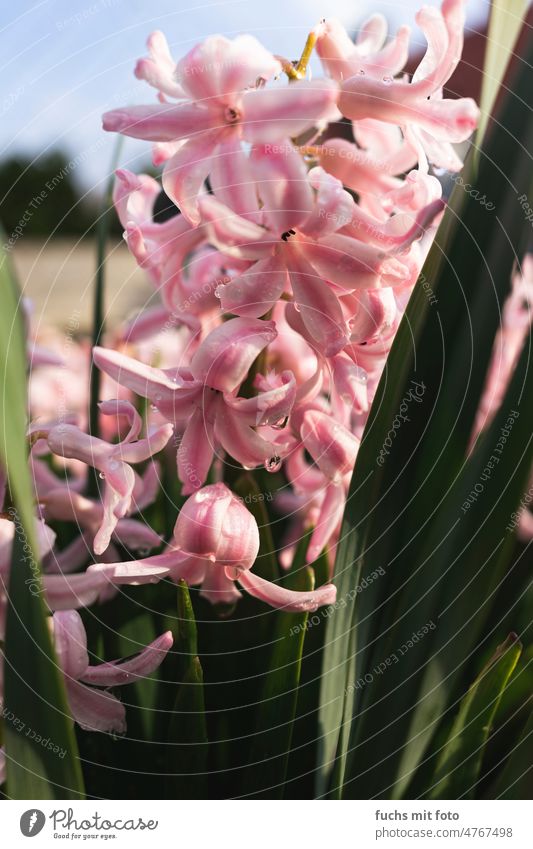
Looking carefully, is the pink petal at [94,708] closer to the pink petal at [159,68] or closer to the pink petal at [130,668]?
the pink petal at [130,668]

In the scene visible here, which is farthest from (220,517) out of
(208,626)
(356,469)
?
(208,626)

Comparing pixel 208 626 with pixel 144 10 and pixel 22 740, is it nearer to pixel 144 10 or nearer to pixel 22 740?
pixel 22 740

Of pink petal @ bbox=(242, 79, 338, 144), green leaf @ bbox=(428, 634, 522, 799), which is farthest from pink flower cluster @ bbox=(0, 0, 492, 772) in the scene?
green leaf @ bbox=(428, 634, 522, 799)

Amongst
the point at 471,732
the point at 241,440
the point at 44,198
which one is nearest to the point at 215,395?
the point at 241,440

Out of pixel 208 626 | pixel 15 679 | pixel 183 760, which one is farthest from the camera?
pixel 208 626

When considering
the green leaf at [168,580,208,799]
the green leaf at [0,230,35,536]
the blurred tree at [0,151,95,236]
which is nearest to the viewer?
the green leaf at [0,230,35,536]

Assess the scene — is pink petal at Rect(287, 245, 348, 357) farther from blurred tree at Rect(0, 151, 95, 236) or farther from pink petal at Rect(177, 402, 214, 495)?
blurred tree at Rect(0, 151, 95, 236)

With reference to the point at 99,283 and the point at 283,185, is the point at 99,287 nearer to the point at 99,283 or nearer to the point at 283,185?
the point at 99,283
